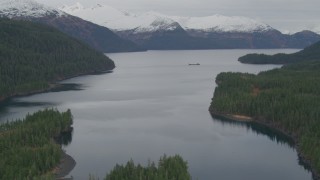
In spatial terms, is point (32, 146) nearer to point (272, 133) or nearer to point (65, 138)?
point (65, 138)

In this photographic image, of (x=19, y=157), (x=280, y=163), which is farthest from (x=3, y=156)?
(x=280, y=163)

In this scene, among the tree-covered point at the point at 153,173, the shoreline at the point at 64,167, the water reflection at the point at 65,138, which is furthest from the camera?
the water reflection at the point at 65,138

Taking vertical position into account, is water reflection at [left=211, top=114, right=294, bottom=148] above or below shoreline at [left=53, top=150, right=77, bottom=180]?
above

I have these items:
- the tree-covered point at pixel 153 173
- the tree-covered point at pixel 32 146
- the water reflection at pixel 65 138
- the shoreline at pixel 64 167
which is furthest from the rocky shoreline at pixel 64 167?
the tree-covered point at pixel 153 173

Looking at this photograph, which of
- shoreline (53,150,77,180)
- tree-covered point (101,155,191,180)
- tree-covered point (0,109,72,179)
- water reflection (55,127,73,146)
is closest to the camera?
tree-covered point (101,155,191,180)

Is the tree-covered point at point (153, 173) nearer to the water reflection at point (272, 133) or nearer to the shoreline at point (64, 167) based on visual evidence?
the shoreline at point (64, 167)

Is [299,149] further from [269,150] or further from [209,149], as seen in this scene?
[209,149]

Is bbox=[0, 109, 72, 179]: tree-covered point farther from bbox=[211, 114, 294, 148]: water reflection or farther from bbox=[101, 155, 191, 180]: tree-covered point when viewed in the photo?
bbox=[211, 114, 294, 148]: water reflection

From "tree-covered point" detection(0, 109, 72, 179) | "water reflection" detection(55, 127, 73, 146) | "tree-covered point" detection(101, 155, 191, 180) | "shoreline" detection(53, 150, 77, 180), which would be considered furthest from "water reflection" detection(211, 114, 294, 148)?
"tree-covered point" detection(0, 109, 72, 179)
